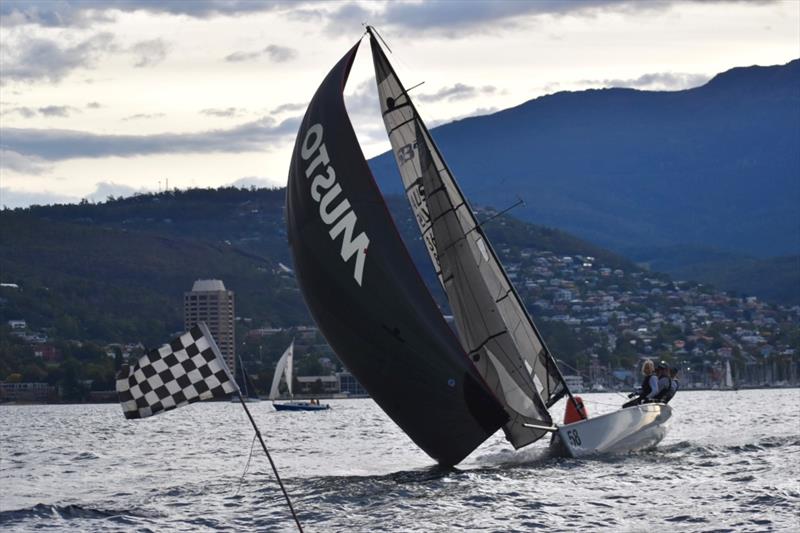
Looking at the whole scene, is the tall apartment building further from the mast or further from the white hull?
the mast

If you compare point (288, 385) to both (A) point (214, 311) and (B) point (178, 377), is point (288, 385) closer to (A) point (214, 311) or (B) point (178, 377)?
(B) point (178, 377)

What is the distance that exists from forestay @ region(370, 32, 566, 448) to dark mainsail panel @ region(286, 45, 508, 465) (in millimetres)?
2756

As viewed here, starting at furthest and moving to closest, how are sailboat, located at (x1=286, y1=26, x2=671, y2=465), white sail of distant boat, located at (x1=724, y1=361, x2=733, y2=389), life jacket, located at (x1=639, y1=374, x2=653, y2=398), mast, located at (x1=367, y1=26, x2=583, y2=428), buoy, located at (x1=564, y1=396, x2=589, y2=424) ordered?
white sail of distant boat, located at (x1=724, y1=361, x2=733, y2=389)
life jacket, located at (x1=639, y1=374, x2=653, y2=398)
buoy, located at (x1=564, y1=396, x2=589, y2=424)
mast, located at (x1=367, y1=26, x2=583, y2=428)
sailboat, located at (x1=286, y1=26, x2=671, y2=465)

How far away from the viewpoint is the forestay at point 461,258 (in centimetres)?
2872

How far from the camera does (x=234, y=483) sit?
2922 cm

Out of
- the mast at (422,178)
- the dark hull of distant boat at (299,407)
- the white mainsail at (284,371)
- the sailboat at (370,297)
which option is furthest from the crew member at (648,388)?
the dark hull of distant boat at (299,407)

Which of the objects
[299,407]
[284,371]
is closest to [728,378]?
[284,371]

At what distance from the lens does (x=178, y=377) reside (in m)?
16.6

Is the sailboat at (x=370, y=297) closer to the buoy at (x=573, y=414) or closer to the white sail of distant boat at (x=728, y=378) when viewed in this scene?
the buoy at (x=573, y=414)

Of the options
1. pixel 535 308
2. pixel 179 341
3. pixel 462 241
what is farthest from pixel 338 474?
pixel 535 308

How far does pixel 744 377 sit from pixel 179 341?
489 ft

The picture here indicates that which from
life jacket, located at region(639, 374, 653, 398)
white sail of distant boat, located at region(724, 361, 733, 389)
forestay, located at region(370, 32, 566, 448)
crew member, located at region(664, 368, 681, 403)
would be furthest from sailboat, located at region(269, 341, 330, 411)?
white sail of distant boat, located at region(724, 361, 733, 389)

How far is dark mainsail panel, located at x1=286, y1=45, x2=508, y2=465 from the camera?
25.3 meters

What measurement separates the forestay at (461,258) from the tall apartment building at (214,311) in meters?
138
